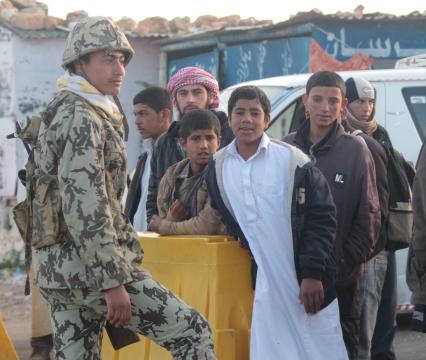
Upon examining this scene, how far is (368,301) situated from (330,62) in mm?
7208

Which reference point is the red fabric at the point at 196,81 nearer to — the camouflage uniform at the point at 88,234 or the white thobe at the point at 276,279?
the white thobe at the point at 276,279

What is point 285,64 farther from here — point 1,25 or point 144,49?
point 1,25

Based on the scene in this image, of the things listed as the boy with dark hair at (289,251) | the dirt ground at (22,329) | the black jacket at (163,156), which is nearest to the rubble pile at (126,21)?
the dirt ground at (22,329)

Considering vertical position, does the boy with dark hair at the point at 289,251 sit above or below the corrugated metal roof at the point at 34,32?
below

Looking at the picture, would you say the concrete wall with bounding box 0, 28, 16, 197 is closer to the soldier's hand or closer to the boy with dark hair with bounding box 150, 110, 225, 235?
the boy with dark hair with bounding box 150, 110, 225, 235

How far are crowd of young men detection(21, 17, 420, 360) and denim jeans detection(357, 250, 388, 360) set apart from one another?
0.04 ft

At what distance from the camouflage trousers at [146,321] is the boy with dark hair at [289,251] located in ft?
2.16

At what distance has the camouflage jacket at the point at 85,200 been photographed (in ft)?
14.8

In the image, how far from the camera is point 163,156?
6758mm

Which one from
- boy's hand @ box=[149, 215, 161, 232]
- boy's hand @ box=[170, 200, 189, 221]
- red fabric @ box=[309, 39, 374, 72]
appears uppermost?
red fabric @ box=[309, 39, 374, 72]

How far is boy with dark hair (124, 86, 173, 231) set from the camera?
705 cm

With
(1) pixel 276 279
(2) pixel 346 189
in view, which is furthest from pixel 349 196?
(1) pixel 276 279

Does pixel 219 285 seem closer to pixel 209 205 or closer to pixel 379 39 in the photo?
pixel 209 205

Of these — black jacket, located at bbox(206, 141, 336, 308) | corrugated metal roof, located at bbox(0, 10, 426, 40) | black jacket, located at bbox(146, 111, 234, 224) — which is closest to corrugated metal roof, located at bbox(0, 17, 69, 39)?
corrugated metal roof, located at bbox(0, 10, 426, 40)
